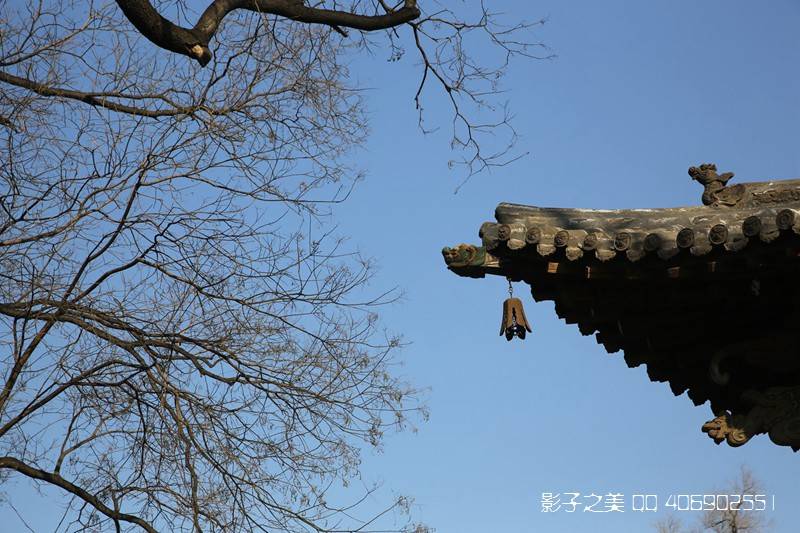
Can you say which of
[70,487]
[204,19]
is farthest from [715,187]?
[70,487]

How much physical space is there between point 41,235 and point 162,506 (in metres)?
1.95

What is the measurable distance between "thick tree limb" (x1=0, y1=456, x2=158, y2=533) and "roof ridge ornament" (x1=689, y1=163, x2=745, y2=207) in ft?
13.2

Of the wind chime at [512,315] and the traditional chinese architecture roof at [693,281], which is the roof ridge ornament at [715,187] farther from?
the wind chime at [512,315]

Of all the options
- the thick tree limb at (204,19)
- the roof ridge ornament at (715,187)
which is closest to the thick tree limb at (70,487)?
the thick tree limb at (204,19)

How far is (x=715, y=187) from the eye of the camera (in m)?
5.15

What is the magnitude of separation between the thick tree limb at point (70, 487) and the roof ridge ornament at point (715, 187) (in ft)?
13.2

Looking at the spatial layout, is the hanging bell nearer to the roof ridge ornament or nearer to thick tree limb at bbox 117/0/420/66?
the roof ridge ornament

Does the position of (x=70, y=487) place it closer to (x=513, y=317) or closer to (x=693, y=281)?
(x=513, y=317)

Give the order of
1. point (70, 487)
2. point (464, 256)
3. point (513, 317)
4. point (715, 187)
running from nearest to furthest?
point (464, 256) < point (513, 317) < point (715, 187) < point (70, 487)

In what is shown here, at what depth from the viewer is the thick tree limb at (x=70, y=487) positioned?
660cm

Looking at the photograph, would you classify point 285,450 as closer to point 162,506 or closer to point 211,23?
point 162,506

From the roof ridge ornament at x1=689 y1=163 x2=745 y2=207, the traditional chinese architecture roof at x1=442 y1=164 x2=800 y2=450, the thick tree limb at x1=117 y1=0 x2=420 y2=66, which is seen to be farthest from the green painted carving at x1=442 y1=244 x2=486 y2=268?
the thick tree limb at x1=117 y1=0 x2=420 y2=66

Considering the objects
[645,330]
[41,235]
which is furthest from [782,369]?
[41,235]

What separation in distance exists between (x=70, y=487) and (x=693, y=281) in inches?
169
